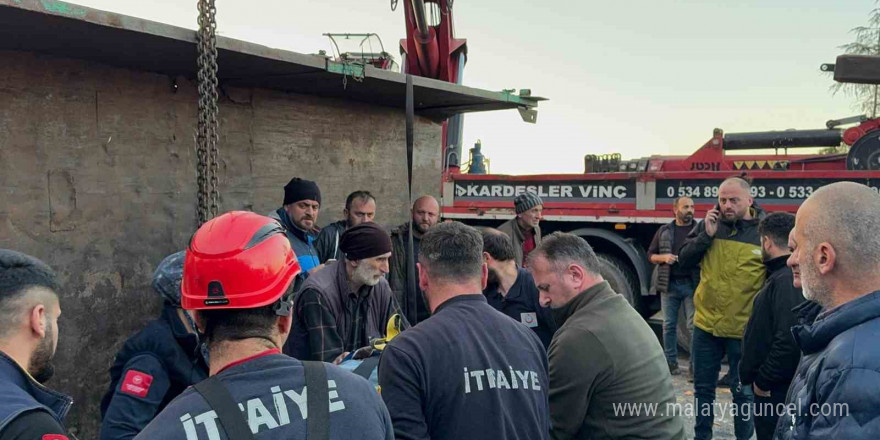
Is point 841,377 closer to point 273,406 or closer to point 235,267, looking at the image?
point 273,406

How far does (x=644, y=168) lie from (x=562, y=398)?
8809mm

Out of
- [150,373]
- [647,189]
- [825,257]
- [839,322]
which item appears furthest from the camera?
[647,189]

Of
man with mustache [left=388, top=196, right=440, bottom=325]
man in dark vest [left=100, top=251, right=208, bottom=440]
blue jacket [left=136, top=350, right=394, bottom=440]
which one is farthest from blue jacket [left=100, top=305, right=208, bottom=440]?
man with mustache [left=388, top=196, right=440, bottom=325]

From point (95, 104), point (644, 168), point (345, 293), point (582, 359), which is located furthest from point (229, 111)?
point (644, 168)

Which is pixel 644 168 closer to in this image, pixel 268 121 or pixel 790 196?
pixel 790 196

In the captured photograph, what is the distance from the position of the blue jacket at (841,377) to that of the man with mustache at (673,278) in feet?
17.6

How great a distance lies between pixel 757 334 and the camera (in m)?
4.34

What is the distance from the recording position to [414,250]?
18.6ft

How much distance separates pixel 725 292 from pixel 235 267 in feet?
15.5

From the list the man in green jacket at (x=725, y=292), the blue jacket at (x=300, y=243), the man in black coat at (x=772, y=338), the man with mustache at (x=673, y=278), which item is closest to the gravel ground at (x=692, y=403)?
the man with mustache at (x=673, y=278)

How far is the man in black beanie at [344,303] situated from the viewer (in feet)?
11.6

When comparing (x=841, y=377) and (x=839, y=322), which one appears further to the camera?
(x=839, y=322)

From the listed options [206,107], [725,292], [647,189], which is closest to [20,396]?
[206,107]

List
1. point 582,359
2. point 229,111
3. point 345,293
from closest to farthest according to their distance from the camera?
1. point 582,359
2. point 345,293
3. point 229,111
